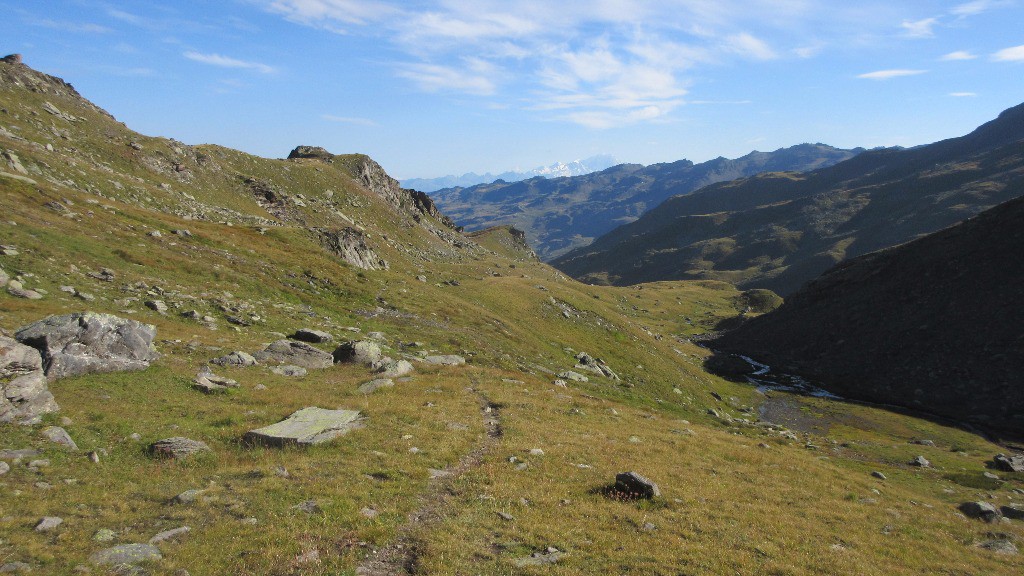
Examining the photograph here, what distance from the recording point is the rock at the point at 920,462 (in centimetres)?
4449

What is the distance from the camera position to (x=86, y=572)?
10.7 metres

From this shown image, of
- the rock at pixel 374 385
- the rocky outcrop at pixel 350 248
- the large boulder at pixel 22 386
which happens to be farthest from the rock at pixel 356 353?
the rocky outcrop at pixel 350 248

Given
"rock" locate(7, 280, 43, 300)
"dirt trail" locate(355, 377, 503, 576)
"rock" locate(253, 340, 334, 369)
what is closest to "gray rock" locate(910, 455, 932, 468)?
"dirt trail" locate(355, 377, 503, 576)

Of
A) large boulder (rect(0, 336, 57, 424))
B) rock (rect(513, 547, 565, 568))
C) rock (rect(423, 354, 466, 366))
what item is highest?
large boulder (rect(0, 336, 57, 424))

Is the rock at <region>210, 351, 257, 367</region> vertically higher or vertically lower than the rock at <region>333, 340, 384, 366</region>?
higher

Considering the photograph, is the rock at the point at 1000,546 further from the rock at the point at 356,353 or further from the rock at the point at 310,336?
the rock at the point at 310,336

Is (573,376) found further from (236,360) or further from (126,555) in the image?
(126,555)

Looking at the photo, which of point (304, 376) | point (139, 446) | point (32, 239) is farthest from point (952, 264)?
point (32, 239)

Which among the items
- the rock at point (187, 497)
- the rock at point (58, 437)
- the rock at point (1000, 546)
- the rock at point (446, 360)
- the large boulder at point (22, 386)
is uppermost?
the large boulder at point (22, 386)

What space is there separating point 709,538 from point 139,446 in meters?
20.5

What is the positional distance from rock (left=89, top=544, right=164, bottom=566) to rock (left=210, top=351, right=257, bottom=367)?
17.7 m

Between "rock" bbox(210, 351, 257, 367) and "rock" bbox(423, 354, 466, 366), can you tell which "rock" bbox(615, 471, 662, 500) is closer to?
"rock" bbox(210, 351, 257, 367)

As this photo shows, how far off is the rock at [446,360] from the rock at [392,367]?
4.60 metres

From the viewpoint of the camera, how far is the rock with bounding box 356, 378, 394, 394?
93.9 feet
